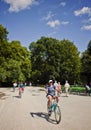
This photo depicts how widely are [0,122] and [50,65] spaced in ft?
209

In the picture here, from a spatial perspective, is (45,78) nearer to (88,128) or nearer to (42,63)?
(42,63)

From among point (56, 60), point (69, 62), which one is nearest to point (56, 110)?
point (56, 60)

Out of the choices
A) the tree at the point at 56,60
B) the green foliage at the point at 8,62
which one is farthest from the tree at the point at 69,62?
the green foliage at the point at 8,62

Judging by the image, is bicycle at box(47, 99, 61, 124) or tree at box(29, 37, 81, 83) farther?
tree at box(29, 37, 81, 83)

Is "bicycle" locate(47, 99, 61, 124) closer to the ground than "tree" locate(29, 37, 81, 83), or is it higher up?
closer to the ground

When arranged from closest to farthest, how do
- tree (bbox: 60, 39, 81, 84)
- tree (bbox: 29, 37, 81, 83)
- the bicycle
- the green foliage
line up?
the bicycle < the green foliage < tree (bbox: 29, 37, 81, 83) < tree (bbox: 60, 39, 81, 84)

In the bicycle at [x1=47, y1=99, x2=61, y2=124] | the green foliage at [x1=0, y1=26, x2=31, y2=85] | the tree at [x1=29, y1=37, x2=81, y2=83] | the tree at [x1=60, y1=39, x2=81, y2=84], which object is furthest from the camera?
the tree at [x1=60, y1=39, x2=81, y2=84]

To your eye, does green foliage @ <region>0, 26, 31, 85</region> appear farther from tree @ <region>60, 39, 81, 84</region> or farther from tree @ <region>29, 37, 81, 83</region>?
tree @ <region>60, 39, 81, 84</region>

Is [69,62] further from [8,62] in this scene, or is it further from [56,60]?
[8,62]

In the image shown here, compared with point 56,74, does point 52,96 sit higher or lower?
lower

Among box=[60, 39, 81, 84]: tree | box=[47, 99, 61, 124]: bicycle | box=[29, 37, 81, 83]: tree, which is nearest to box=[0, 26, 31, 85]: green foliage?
box=[29, 37, 81, 83]: tree

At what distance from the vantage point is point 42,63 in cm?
7806

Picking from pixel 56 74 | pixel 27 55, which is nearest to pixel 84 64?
pixel 56 74

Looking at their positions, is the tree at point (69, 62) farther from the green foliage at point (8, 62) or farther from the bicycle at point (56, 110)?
the bicycle at point (56, 110)
